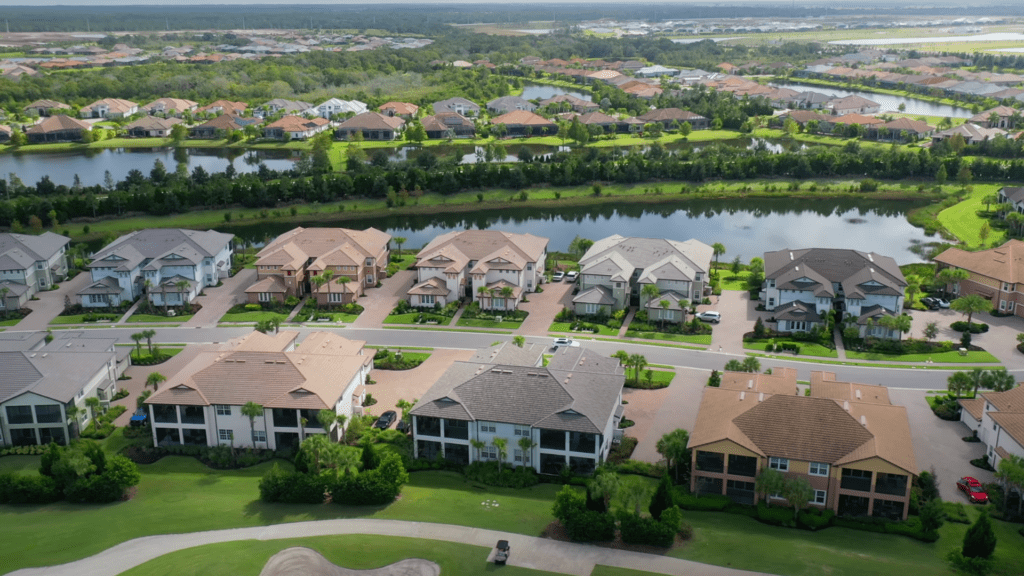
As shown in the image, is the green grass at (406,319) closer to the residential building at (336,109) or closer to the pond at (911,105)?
the residential building at (336,109)

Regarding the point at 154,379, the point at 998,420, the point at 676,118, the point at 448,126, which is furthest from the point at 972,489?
the point at 448,126

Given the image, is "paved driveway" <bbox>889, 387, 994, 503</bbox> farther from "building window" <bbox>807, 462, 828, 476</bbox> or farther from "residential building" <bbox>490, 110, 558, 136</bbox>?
"residential building" <bbox>490, 110, 558, 136</bbox>

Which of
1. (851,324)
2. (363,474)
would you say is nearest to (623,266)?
(851,324)

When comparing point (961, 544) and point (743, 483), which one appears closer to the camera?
point (961, 544)

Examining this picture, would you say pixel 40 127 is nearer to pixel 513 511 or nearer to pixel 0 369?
pixel 0 369

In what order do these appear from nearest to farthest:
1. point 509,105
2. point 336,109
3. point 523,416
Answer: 1. point 523,416
2. point 336,109
3. point 509,105

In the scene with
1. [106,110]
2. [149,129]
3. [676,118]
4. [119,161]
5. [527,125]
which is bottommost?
[119,161]

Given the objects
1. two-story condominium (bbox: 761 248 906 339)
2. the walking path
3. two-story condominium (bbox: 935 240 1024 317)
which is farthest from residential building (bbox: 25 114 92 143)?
two-story condominium (bbox: 935 240 1024 317)

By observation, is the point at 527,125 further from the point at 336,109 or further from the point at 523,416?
the point at 523,416
